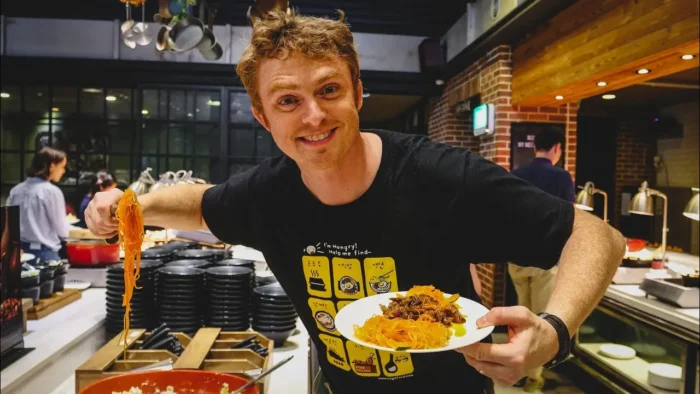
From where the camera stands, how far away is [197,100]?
789 centimetres

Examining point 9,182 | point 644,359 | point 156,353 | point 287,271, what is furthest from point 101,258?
point 9,182

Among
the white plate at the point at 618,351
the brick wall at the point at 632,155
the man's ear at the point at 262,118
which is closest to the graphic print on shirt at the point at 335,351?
the man's ear at the point at 262,118

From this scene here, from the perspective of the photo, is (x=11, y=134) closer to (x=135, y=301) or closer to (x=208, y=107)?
(x=208, y=107)

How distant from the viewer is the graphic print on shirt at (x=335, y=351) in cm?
142

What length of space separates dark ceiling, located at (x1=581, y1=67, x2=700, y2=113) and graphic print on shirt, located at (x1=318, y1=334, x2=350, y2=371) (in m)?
6.94

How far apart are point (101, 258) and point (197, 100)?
15.3ft

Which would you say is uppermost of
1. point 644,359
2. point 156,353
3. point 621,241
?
point 621,241

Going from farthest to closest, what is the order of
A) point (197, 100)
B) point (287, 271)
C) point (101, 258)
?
point (197, 100) → point (101, 258) → point (287, 271)

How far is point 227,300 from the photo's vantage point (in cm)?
224

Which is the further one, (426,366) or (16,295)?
(16,295)

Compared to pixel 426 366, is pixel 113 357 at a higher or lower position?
lower

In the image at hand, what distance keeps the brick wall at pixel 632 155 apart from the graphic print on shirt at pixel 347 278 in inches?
381

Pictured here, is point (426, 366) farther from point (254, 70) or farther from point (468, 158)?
point (254, 70)

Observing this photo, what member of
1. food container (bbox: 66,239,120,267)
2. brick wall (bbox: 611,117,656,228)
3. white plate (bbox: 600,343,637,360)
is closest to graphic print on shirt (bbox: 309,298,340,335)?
food container (bbox: 66,239,120,267)
